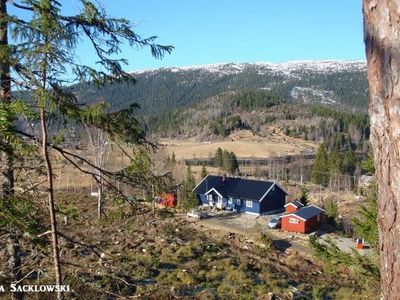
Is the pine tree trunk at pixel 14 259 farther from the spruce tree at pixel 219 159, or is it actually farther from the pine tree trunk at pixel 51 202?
the spruce tree at pixel 219 159

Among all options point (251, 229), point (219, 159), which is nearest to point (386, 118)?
point (251, 229)

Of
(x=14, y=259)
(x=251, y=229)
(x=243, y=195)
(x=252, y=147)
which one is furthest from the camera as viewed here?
(x=252, y=147)

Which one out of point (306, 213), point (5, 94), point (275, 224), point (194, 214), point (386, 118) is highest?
point (5, 94)

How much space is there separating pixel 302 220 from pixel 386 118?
1182 inches

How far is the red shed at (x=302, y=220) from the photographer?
3086 cm

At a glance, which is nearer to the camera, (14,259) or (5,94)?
(5,94)

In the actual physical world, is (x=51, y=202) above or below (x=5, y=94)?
below

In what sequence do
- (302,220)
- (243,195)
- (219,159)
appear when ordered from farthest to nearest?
1. (219,159)
2. (243,195)
3. (302,220)

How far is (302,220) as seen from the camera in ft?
101

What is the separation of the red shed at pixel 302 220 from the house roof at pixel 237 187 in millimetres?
5916

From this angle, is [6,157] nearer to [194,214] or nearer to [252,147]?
[194,214]

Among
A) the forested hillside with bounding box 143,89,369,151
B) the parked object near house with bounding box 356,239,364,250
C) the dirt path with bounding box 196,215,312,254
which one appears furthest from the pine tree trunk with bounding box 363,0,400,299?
the forested hillside with bounding box 143,89,369,151

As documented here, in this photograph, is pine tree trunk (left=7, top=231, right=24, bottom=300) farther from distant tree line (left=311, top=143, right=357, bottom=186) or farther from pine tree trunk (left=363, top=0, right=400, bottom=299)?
distant tree line (left=311, top=143, right=357, bottom=186)

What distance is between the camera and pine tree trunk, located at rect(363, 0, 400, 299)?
1.86 m
